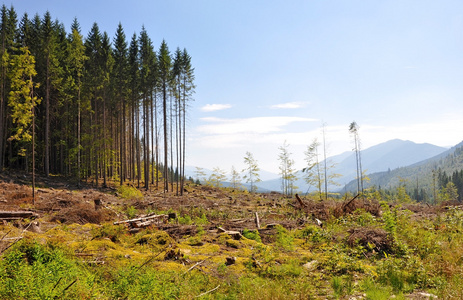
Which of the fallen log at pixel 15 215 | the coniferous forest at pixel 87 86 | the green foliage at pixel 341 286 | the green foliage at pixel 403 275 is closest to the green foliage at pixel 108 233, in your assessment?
the fallen log at pixel 15 215

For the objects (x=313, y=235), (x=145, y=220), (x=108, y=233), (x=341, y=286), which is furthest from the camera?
(x=145, y=220)

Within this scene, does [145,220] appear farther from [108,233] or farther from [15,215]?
[15,215]

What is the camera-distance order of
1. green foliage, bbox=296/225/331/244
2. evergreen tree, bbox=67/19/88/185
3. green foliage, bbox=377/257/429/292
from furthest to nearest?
evergreen tree, bbox=67/19/88/185
green foliage, bbox=296/225/331/244
green foliage, bbox=377/257/429/292

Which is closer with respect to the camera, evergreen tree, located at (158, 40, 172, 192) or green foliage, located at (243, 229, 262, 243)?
green foliage, located at (243, 229, 262, 243)

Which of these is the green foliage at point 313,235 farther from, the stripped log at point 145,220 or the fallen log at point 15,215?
the fallen log at point 15,215

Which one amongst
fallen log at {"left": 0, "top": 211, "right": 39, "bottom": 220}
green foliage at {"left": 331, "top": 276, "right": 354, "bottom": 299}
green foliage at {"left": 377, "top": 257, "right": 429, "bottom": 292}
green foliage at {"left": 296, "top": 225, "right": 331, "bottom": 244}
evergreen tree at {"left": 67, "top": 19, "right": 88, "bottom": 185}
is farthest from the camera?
evergreen tree at {"left": 67, "top": 19, "right": 88, "bottom": 185}

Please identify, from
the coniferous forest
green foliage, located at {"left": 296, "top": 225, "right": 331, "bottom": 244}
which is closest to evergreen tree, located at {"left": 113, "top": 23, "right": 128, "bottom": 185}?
the coniferous forest

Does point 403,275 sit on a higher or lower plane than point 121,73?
Answer: lower

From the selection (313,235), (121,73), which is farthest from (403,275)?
(121,73)

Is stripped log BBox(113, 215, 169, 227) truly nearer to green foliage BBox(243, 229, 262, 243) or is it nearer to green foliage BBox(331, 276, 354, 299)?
green foliage BBox(243, 229, 262, 243)

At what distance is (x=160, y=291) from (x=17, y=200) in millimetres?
15073

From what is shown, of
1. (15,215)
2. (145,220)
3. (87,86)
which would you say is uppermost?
(87,86)

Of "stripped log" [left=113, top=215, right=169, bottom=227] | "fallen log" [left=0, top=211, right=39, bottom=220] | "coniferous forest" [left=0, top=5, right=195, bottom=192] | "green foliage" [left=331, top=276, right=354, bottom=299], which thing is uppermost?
"coniferous forest" [left=0, top=5, right=195, bottom=192]

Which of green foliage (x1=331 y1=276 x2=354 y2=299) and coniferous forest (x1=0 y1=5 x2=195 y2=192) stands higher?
coniferous forest (x1=0 y1=5 x2=195 y2=192)
